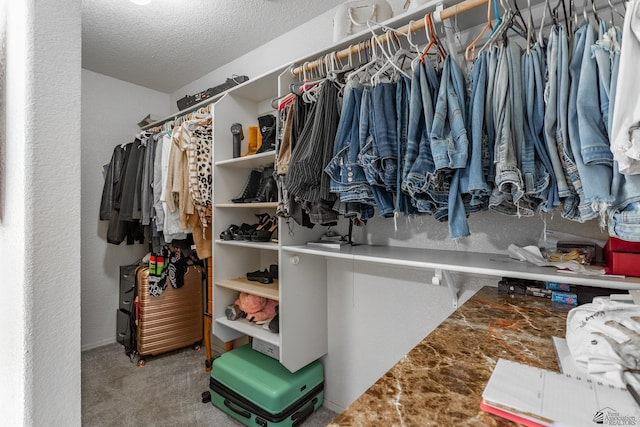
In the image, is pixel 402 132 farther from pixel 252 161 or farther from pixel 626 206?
pixel 252 161

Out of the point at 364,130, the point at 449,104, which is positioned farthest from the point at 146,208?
the point at 449,104

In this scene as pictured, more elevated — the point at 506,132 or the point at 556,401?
the point at 506,132

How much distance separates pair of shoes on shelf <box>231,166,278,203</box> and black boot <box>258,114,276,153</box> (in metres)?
0.18

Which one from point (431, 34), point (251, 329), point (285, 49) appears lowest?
point (251, 329)

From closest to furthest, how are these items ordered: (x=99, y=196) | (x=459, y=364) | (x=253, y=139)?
(x=459, y=364) → (x=253, y=139) → (x=99, y=196)

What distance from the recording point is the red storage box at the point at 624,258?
0.94 m

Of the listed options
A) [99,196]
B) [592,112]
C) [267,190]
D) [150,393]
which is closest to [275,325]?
[267,190]

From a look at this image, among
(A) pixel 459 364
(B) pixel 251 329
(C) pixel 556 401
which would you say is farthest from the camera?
(B) pixel 251 329

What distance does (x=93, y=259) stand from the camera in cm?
288

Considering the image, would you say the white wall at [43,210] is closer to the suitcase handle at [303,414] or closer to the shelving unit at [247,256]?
the shelving unit at [247,256]

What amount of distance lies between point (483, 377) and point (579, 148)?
2.06ft

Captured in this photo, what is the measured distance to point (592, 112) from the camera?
80 cm

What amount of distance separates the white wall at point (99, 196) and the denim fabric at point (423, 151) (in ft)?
9.69

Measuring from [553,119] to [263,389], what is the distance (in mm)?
1736
